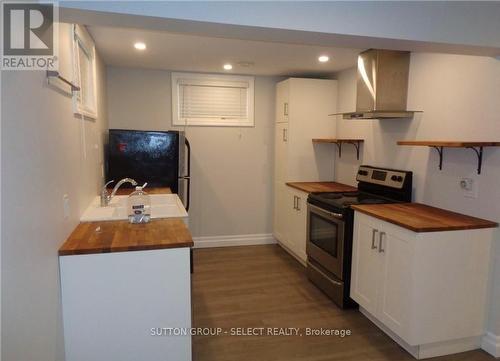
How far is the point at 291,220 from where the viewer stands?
4.18 m

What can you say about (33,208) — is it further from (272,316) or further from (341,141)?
(341,141)

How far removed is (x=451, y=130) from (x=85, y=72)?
290 centimetres

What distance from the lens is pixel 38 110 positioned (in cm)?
149

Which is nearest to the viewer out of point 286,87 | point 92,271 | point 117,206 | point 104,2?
point 104,2

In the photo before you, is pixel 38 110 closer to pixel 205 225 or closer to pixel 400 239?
pixel 400 239

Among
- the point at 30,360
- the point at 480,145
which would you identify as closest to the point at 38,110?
the point at 30,360

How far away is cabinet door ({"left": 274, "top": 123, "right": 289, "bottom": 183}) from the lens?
4.35 m

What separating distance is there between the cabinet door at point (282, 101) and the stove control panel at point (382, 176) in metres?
1.21

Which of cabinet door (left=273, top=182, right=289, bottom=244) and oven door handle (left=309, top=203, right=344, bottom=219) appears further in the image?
cabinet door (left=273, top=182, right=289, bottom=244)

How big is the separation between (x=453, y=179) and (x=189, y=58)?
2.68 meters

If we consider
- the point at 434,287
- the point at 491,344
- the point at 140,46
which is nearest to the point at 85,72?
the point at 140,46

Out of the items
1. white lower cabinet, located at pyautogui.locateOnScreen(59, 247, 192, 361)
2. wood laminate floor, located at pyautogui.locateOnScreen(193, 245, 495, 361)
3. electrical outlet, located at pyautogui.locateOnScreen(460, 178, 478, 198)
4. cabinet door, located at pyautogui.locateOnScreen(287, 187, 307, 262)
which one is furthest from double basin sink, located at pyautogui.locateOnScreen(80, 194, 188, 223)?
electrical outlet, located at pyautogui.locateOnScreen(460, 178, 478, 198)

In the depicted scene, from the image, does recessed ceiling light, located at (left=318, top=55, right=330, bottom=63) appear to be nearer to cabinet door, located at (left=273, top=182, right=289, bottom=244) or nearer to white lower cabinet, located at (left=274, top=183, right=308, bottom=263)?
white lower cabinet, located at (left=274, top=183, right=308, bottom=263)

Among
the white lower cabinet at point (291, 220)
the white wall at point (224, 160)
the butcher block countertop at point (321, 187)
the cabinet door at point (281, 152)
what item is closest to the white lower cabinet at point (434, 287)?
the butcher block countertop at point (321, 187)
